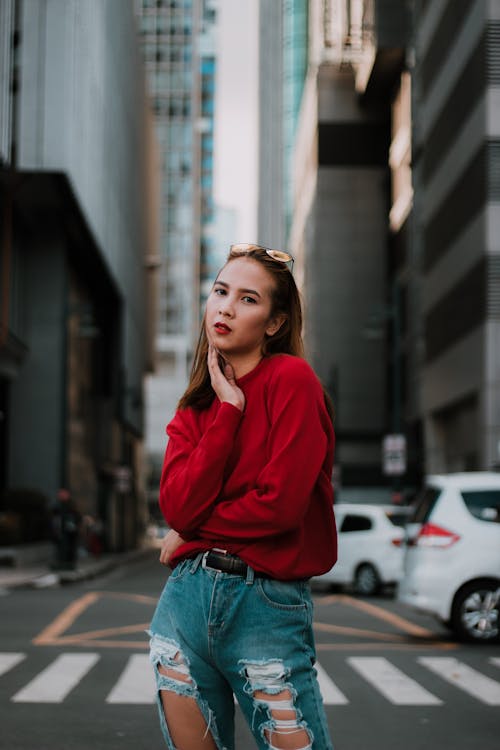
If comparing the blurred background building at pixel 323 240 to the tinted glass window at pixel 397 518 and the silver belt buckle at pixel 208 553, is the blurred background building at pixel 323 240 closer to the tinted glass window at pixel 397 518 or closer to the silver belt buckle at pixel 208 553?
the tinted glass window at pixel 397 518

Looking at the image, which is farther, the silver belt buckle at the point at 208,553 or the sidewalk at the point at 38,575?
the sidewalk at the point at 38,575

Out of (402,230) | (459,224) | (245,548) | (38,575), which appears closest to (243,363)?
(245,548)

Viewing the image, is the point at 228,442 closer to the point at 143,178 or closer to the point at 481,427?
the point at 481,427

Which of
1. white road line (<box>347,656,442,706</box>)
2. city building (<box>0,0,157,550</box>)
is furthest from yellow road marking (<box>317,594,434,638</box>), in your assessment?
city building (<box>0,0,157,550</box>)

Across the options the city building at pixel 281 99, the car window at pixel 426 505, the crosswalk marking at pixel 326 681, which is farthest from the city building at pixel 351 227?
the crosswalk marking at pixel 326 681

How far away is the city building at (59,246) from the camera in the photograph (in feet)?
128

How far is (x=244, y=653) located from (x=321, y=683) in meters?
7.32

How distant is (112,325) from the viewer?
6147 cm

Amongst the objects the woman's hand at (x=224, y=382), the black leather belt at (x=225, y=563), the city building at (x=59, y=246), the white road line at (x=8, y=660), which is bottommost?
the white road line at (x=8, y=660)

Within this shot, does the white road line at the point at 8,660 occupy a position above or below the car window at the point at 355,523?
below

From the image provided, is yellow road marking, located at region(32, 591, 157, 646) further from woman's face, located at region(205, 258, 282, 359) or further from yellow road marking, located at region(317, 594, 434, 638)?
woman's face, located at region(205, 258, 282, 359)

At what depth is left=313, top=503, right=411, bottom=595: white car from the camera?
23.8m

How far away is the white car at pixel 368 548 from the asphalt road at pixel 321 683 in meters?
5.67

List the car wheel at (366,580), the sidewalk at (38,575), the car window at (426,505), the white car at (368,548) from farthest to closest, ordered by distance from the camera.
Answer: the sidewalk at (38,575) → the car wheel at (366,580) → the white car at (368,548) → the car window at (426,505)
